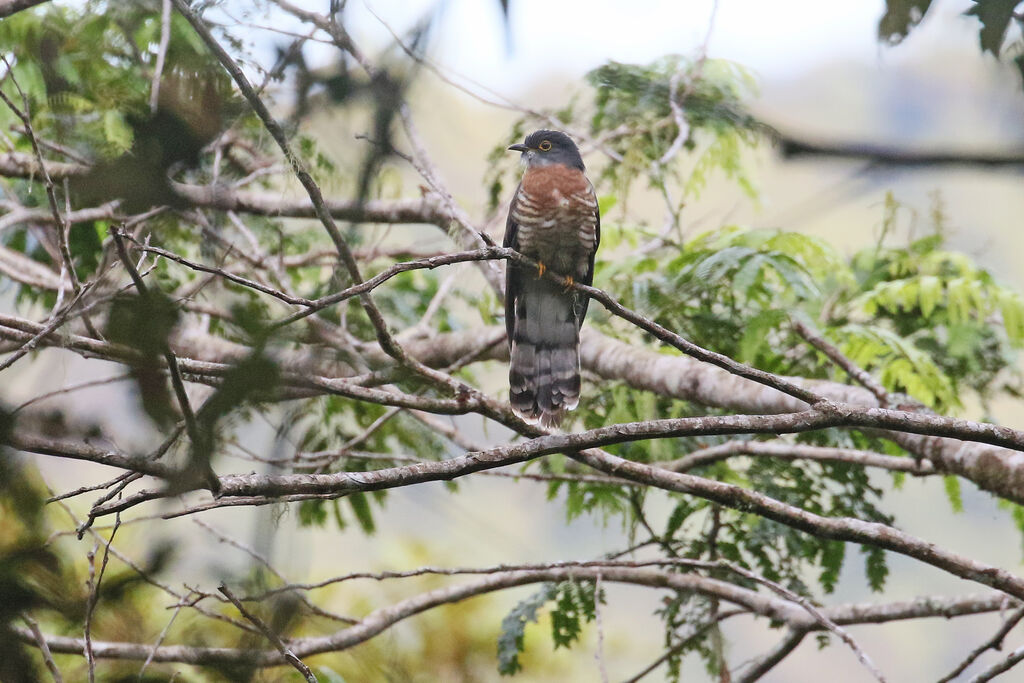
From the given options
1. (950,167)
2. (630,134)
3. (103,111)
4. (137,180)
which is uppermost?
(630,134)

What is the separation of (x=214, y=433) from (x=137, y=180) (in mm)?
296

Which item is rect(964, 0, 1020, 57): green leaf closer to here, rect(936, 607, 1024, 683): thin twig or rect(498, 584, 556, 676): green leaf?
A: rect(936, 607, 1024, 683): thin twig

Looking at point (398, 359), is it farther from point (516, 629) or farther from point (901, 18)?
point (901, 18)

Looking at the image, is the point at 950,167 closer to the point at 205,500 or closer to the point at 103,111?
the point at 103,111

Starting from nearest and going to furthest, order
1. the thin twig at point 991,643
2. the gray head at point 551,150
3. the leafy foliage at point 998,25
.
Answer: the leafy foliage at point 998,25
the thin twig at point 991,643
the gray head at point 551,150

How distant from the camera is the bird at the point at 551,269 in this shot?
12.5ft

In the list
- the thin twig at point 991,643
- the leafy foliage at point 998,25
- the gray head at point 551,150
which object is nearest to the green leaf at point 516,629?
the thin twig at point 991,643

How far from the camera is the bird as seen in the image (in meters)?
3.81

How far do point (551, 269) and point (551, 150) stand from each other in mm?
631

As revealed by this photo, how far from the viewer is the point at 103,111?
1945mm

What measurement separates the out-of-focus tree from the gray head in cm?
33

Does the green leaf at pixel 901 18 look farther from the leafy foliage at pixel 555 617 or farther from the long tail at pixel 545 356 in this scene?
the leafy foliage at pixel 555 617

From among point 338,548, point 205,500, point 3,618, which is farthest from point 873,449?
point 3,618

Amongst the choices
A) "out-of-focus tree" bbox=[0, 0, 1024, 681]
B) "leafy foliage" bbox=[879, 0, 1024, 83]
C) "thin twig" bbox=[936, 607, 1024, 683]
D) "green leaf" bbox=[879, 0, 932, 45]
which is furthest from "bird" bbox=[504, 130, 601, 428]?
"leafy foliage" bbox=[879, 0, 1024, 83]
